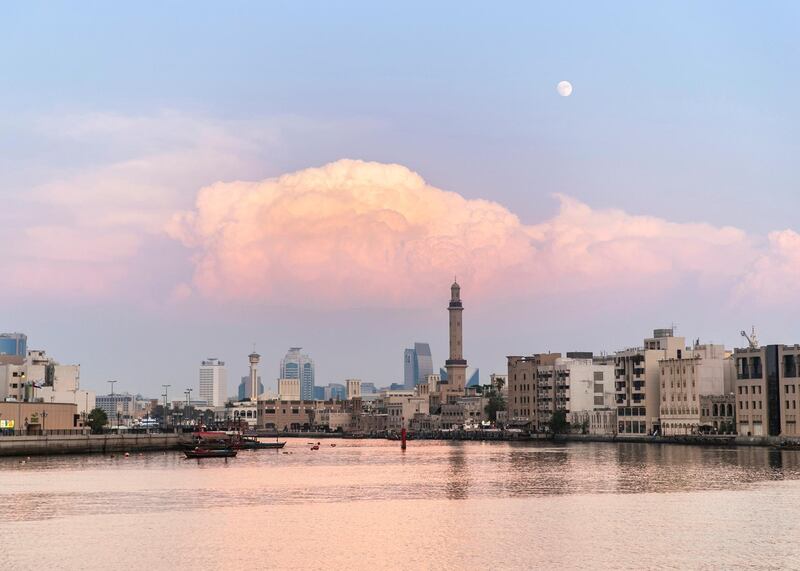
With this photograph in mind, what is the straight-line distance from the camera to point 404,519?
3169 inches

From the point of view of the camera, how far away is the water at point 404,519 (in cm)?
6234

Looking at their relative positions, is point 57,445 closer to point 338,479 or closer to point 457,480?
point 338,479

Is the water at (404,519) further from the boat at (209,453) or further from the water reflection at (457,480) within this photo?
the boat at (209,453)

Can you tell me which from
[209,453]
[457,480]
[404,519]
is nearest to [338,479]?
[457,480]

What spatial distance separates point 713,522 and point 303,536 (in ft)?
89.4

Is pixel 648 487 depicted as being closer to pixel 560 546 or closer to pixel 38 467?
pixel 560 546

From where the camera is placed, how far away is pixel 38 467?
14275cm

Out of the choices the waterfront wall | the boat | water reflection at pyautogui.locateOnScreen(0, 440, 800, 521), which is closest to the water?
water reflection at pyautogui.locateOnScreen(0, 440, 800, 521)

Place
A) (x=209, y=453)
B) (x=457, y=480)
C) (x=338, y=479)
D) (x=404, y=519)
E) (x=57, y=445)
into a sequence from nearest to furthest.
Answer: (x=404, y=519)
(x=457, y=480)
(x=338, y=479)
(x=57, y=445)
(x=209, y=453)

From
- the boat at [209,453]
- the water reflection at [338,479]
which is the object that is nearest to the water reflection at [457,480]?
the water reflection at [338,479]

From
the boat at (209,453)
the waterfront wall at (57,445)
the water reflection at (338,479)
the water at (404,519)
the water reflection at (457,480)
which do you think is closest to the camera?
the water at (404,519)

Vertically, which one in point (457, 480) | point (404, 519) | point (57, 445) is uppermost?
point (57, 445)

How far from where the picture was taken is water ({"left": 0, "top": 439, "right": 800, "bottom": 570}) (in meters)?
62.3

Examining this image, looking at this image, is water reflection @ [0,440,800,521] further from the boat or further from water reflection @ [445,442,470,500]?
the boat
